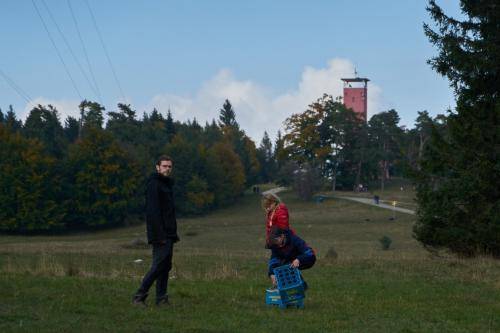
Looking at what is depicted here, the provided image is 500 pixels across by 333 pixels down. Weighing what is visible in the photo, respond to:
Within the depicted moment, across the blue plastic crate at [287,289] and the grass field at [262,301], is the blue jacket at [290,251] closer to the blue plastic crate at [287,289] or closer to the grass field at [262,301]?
the blue plastic crate at [287,289]

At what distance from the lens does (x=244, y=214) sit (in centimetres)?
9606

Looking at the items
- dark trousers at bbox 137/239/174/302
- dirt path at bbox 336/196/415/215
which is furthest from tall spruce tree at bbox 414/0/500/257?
dirt path at bbox 336/196/415/215

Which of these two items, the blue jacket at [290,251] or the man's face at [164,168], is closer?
the man's face at [164,168]

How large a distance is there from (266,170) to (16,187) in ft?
276

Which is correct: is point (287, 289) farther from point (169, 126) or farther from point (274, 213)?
point (169, 126)

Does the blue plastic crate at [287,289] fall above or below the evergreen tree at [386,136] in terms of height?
below

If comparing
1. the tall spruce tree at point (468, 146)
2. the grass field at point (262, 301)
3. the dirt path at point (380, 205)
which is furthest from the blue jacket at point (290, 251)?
the dirt path at point (380, 205)

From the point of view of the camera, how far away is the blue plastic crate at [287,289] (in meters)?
10.7

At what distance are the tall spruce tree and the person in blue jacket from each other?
35.7ft

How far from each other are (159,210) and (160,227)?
0.24 meters

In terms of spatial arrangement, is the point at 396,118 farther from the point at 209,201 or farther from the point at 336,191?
the point at 209,201

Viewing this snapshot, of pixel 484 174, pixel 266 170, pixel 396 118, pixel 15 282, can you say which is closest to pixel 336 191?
pixel 396 118

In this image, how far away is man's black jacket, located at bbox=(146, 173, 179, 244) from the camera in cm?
1065

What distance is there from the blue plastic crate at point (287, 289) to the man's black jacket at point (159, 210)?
5.33 feet
